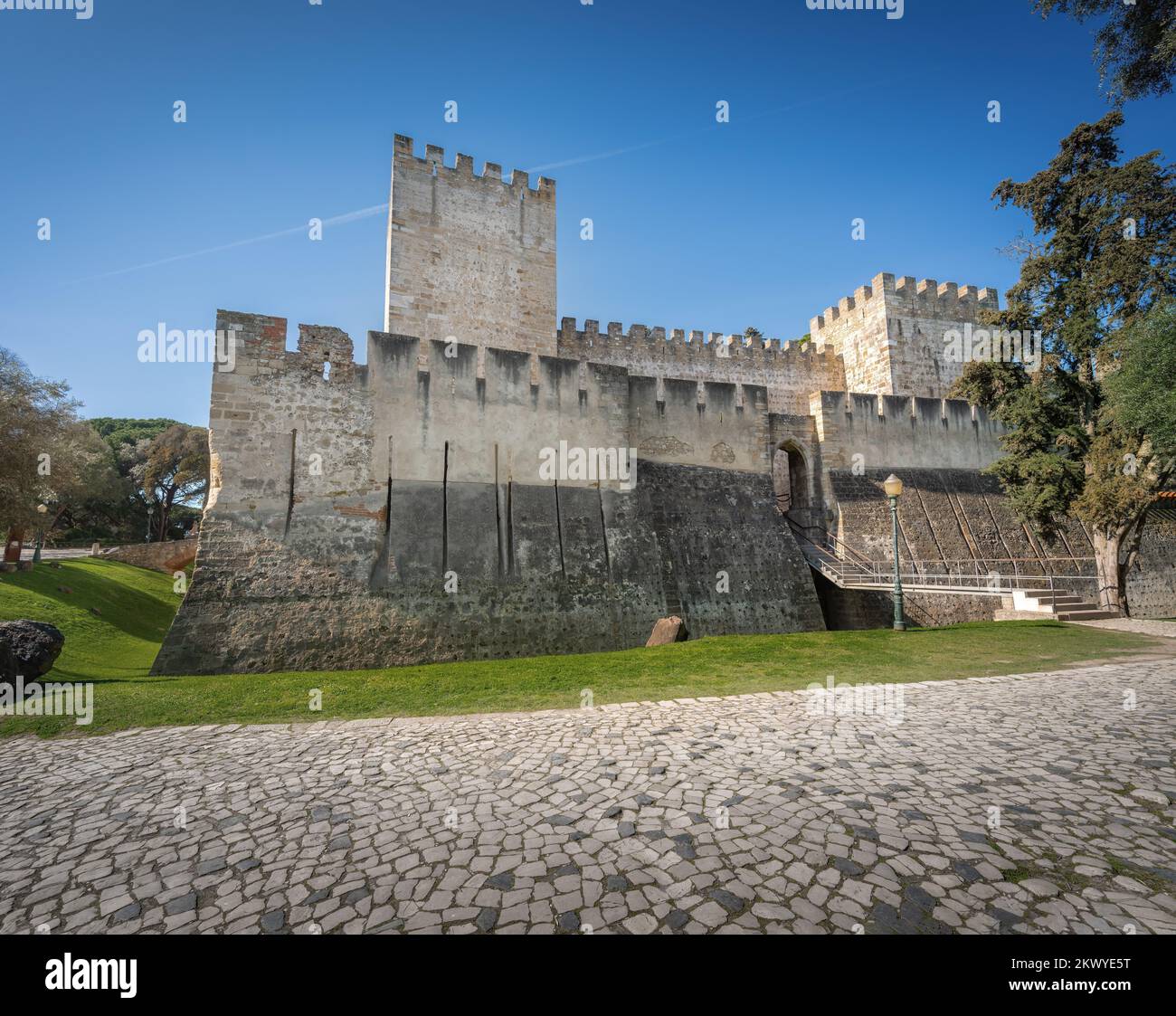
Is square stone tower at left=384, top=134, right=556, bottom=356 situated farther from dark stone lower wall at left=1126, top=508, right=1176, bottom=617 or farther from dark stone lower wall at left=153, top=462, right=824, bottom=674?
dark stone lower wall at left=1126, top=508, right=1176, bottom=617

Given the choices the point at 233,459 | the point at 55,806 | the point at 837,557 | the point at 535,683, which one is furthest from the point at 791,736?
the point at 837,557

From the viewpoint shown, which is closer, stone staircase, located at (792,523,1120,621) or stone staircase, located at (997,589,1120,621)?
stone staircase, located at (997,589,1120,621)

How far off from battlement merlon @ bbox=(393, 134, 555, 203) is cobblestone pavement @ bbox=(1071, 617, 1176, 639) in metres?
22.0

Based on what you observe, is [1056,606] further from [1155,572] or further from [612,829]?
[612,829]

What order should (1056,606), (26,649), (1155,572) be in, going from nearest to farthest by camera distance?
(26,649) → (1056,606) → (1155,572)

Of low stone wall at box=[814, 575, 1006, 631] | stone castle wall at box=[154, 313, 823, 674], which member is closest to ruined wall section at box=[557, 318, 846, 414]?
stone castle wall at box=[154, 313, 823, 674]

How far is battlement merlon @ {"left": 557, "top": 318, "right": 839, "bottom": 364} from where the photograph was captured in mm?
24141

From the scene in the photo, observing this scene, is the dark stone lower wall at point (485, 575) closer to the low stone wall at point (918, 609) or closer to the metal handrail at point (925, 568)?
the metal handrail at point (925, 568)

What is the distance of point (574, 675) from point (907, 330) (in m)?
25.7

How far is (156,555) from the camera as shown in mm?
26109

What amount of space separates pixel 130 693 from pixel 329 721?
3700 mm

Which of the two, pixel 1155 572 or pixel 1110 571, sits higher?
pixel 1110 571

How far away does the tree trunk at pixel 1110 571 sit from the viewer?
47.0 feet

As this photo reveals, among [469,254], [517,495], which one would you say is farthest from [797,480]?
[469,254]
